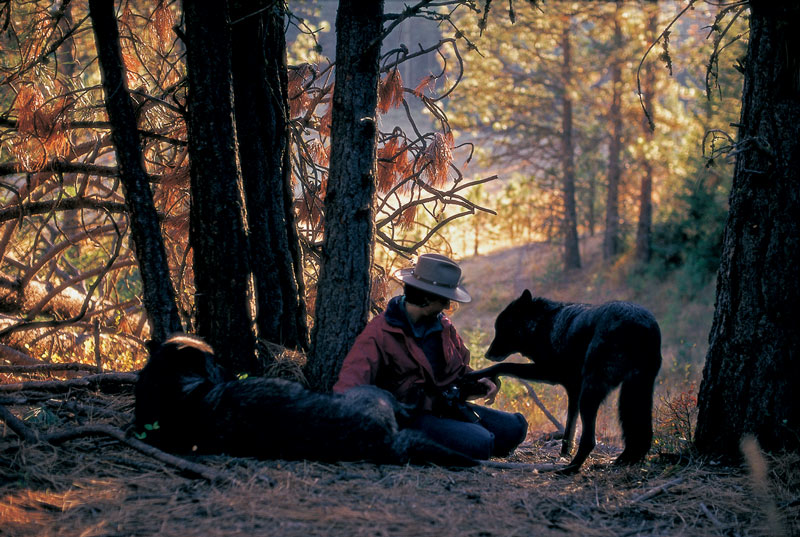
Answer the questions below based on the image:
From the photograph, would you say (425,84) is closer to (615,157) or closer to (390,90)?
(390,90)

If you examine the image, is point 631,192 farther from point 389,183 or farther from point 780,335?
point 780,335

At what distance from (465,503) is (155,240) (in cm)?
292

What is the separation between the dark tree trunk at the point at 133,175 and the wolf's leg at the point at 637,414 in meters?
3.42

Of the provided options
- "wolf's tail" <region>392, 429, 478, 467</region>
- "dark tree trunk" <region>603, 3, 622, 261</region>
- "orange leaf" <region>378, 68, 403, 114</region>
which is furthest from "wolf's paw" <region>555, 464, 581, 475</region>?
"dark tree trunk" <region>603, 3, 622, 261</region>

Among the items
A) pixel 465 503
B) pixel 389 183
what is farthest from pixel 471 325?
pixel 465 503

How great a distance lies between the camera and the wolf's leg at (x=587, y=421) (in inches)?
158

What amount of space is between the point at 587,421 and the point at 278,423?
2102 mm

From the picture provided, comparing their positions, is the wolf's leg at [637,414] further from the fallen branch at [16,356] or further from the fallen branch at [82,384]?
the fallen branch at [16,356]

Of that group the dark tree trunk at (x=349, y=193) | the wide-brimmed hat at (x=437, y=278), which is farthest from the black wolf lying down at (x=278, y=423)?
the wide-brimmed hat at (x=437, y=278)

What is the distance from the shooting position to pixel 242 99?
16.1 feet

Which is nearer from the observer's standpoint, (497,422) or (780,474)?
(780,474)

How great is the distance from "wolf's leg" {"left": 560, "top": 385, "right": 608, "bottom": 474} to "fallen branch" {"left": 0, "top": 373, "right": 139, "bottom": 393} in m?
3.49

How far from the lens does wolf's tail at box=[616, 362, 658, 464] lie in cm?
416

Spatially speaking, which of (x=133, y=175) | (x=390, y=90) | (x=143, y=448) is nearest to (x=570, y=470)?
(x=143, y=448)
